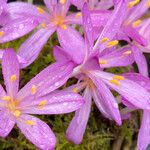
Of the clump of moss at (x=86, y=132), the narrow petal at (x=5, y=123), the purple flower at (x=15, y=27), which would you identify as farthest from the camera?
the clump of moss at (x=86, y=132)

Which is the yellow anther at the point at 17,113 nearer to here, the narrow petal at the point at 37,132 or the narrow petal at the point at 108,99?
the narrow petal at the point at 37,132

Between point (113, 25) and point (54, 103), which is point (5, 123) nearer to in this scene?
point (54, 103)

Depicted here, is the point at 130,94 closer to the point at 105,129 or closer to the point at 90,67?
the point at 90,67

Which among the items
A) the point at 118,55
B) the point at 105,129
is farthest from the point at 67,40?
the point at 105,129

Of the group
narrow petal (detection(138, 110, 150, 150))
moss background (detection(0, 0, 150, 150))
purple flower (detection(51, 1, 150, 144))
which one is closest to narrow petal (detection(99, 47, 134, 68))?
purple flower (detection(51, 1, 150, 144))

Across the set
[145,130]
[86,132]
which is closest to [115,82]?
[145,130]

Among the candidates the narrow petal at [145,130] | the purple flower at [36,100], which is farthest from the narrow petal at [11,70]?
the narrow petal at [145,130]
